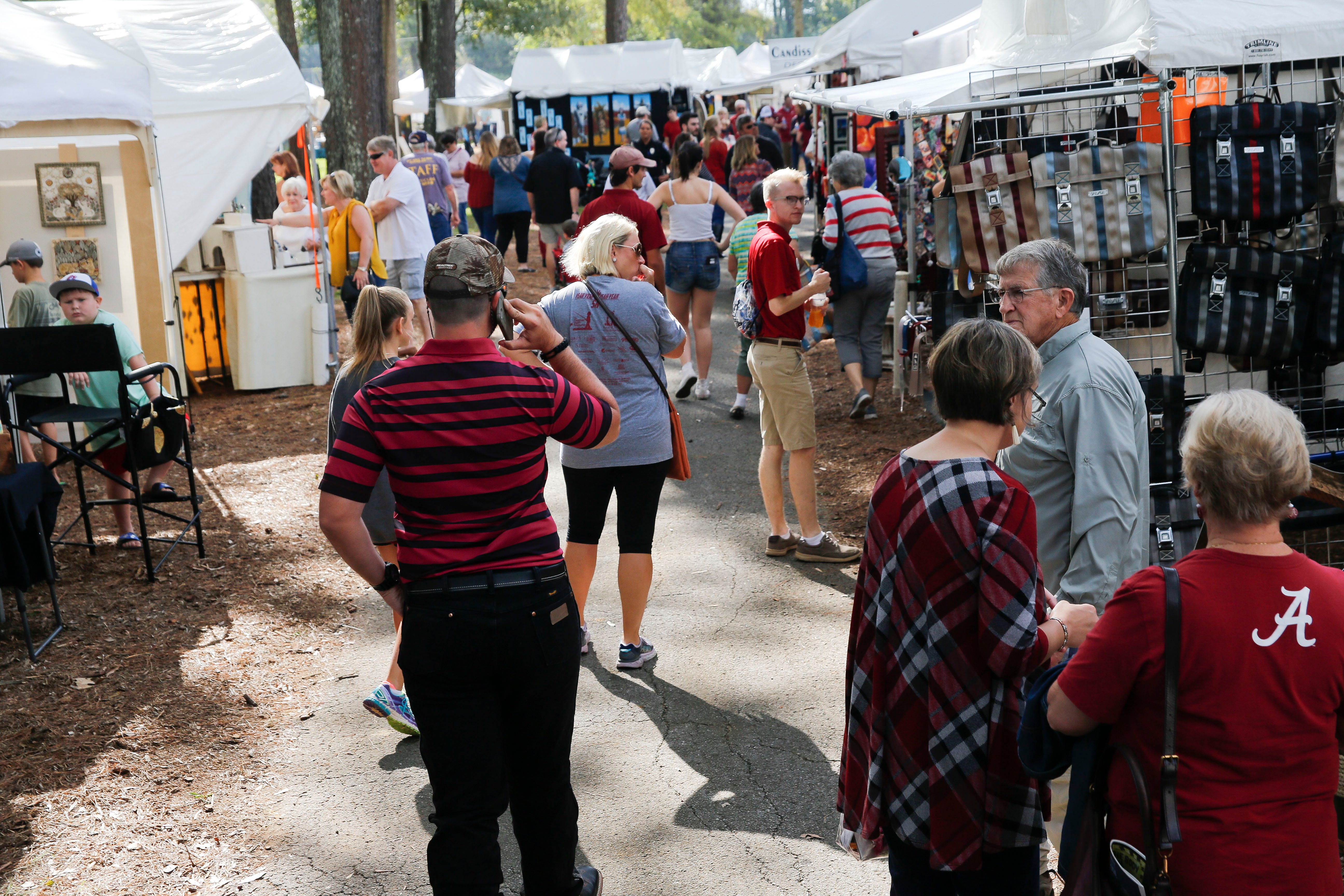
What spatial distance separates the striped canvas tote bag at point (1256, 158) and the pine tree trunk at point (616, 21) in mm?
26064

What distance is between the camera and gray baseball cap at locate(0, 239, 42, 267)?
761 centimetres

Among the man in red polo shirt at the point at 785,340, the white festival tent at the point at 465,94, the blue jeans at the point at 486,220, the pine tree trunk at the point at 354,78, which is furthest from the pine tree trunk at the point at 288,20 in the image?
the man in red polo shirt at the point at 785,340

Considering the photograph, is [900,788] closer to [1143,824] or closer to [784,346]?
[1143,824]

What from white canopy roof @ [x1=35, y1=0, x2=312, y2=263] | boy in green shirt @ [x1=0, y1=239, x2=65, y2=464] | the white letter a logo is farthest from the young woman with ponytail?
white canopy roof @ [x1=35, y1=0, x2=312, y2=263]

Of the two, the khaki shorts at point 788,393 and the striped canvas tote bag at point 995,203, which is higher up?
the striped canvas tote bag at point 995,203

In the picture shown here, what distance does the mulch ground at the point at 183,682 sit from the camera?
4020 mm

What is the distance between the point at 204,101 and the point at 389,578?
8665 millimetres

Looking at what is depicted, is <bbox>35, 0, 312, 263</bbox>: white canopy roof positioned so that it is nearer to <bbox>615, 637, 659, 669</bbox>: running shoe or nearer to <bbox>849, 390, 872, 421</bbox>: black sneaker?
<bbox>849, 390, 872, 421</bbox>: black sneaker

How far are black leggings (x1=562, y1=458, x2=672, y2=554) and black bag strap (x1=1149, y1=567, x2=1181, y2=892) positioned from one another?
2.94 m

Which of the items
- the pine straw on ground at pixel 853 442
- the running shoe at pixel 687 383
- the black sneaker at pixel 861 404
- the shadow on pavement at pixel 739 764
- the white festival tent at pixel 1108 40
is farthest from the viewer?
the running shoe at pixel 687 383

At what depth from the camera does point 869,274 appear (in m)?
8.46

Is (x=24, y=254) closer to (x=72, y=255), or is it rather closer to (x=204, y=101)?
(x=72, y=255)

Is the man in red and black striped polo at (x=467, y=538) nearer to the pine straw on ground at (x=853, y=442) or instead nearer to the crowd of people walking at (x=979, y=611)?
the crowd of people walking at (x=979, y=611)

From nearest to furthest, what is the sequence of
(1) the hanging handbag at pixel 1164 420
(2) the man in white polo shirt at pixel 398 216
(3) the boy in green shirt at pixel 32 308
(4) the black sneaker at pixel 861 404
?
(1) the hanging handbag at pixel 1164 420 → (3) the boy in green shirt at pixel 32 308 → (4) the black sneaker at pixel 861 404 → (2) the man in white polo shirt at pixel 398 216
